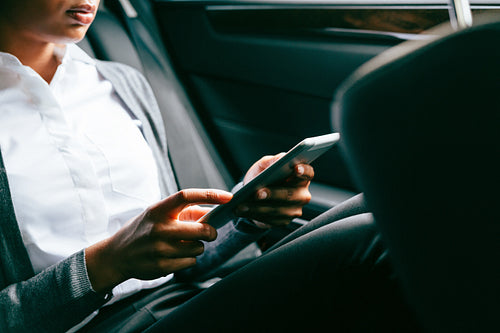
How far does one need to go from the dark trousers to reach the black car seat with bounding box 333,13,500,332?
0.18 m

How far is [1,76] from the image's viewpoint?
2.52 feet

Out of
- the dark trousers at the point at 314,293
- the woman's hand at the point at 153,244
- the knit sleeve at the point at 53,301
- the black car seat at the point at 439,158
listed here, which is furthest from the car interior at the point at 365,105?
the knit sleeve at the point at 53,301

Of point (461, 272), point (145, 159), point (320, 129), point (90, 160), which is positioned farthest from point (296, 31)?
point (461, 272)

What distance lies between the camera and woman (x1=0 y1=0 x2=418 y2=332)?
581mm

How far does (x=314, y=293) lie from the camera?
0.56 metres

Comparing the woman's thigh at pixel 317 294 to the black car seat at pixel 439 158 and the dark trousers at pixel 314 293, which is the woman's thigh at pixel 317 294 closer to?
the dark trousers at pixel 314 293

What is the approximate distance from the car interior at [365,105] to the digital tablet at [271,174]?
7 centimetres

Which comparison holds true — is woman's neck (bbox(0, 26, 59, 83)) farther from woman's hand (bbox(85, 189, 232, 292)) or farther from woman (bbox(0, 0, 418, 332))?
woman's hand (bbox(85, 189, 232, 292))

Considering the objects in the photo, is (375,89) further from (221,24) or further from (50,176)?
(221,24)

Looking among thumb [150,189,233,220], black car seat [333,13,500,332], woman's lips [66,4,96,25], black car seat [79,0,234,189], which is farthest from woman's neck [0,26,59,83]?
black car seat [333,13,500,332]

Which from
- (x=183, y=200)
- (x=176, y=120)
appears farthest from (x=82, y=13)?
(x=176, y=120)

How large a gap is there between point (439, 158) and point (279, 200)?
17.0 inches

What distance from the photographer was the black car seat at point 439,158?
34 cm

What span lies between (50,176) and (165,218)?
0.23 meters
